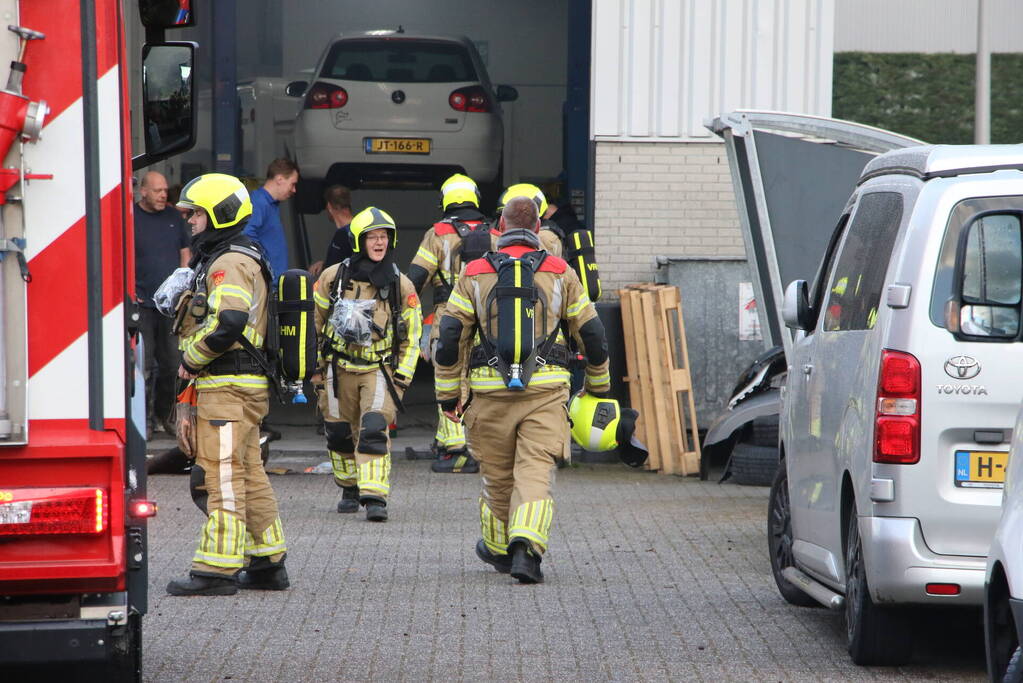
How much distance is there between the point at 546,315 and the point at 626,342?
4.96 m

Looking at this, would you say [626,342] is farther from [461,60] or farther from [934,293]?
[934,293]

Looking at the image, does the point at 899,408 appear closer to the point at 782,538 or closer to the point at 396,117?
the point at 782,538

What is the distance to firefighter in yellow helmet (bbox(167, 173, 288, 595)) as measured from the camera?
24.3 ft

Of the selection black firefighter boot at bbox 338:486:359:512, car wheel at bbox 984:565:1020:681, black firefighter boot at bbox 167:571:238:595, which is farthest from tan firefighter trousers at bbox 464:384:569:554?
car wheel at bbox 984:565:1020:681

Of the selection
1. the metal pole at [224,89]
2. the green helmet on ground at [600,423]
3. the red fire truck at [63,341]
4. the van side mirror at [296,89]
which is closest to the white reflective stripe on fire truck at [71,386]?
the red fire truck at [63,341]

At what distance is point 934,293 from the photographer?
5723 millimetres

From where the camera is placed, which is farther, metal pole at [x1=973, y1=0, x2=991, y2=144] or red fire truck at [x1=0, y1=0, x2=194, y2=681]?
metal pole at [x1=973, y1=0, x2=991, y2=144]

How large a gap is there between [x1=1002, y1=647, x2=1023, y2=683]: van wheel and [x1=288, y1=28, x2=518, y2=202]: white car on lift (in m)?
12.7

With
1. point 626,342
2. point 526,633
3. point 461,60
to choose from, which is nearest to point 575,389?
point 626,342

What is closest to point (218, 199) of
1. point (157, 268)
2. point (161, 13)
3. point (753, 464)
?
point (161, 13)

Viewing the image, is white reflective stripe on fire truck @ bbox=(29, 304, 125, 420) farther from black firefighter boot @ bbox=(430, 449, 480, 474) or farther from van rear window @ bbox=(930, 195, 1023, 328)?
black firefighter boot @ bbox=(430, 449, 480, 474)

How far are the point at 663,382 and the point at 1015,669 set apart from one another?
320 inches

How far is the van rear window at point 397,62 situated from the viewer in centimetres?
1684

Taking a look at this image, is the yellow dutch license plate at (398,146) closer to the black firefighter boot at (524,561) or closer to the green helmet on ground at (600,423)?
the green helmet on ground at (600,423)
